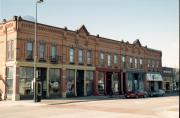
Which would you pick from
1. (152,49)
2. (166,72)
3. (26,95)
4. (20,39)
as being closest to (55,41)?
(20,39)

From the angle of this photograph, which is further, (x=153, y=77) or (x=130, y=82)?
(x=153, y=77)

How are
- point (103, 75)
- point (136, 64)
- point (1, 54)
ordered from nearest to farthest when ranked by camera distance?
point (1, 54)
point (103, 75)
point (136, 64)

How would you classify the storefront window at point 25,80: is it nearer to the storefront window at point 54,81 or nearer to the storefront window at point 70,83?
the storefront window at point 54,81

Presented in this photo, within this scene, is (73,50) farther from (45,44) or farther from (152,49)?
(152,49)

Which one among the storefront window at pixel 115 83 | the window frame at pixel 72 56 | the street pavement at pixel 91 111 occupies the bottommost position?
the street pavement at pixel 91 111

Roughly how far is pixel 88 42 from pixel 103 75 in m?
7.01

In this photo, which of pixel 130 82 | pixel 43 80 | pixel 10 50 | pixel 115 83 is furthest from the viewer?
pixel 130 82

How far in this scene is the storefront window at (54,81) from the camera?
42869mm

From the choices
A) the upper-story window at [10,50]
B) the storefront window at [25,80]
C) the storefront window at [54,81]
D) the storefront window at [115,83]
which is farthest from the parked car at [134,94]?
the upper-story window at [10,50]

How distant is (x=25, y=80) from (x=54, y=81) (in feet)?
16.8

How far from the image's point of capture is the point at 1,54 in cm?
4159

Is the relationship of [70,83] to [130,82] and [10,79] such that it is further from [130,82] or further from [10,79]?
[130,82]

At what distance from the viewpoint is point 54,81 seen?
43.4 meters

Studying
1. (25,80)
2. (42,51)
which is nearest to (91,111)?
(25,80)
